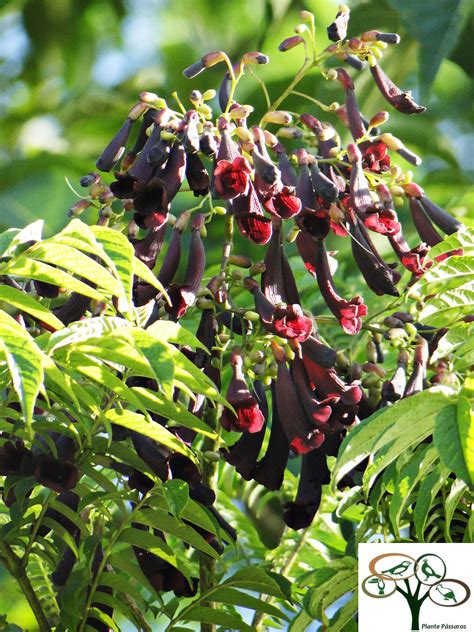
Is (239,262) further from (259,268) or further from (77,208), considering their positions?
(77,208)

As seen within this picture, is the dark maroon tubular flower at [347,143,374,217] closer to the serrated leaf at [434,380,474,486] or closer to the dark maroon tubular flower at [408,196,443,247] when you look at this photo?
the dark maroon tubular flower at [408,196,443,247]

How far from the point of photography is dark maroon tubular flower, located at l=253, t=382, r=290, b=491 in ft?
2.91

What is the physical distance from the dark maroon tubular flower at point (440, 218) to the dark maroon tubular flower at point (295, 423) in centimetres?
22

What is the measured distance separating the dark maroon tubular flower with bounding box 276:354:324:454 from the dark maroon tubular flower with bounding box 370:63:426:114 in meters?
0.27

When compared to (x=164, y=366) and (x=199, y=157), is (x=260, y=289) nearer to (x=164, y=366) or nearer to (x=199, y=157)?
(x=199, y=157)

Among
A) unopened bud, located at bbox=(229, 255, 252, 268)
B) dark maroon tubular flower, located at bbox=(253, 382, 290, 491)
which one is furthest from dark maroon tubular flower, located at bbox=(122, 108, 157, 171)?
dark maroon tubular flower, located at bbox=(253, 382, 290, 491)

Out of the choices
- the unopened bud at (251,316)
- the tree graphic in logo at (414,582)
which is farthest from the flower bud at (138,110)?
the tree graphic in logo at (414,582)

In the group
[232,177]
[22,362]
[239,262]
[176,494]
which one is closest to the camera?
[22,362]

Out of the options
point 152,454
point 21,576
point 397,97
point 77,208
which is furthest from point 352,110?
point 21,576

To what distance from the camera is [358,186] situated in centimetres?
87

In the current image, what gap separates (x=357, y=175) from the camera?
0.87 m

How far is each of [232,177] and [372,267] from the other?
5.6 inches

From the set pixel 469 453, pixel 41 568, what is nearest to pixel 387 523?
pixel 469 453

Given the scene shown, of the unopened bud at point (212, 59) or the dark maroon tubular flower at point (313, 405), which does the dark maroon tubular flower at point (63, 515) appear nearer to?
the dark maroon tubular flower at point (313, 405)
